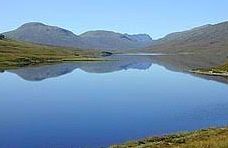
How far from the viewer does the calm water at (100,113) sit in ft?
133

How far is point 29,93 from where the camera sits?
7900 cm

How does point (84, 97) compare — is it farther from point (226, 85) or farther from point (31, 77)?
point (31, 77)

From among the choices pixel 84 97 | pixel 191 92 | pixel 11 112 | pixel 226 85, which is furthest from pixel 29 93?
pixel 226 85

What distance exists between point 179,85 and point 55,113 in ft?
148

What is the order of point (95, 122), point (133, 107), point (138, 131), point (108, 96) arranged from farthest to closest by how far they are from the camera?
point (108, 96) < point (133, 107) < point (95, 122) < point (138, 131)

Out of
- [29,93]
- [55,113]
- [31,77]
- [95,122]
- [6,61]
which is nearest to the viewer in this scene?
[95,122]

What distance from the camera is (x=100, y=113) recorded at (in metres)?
54.6

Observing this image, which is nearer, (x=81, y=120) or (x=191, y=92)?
(x=81, y=120)

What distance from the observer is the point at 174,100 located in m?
67.9

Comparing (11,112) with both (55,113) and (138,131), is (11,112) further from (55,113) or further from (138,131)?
(138,131)

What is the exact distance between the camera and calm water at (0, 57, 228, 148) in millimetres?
40688

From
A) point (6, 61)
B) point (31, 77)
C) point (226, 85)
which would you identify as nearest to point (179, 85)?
point (226, 85)

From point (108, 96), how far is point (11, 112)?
21.1 meters

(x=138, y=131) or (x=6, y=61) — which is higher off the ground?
(x=6, y=61)
